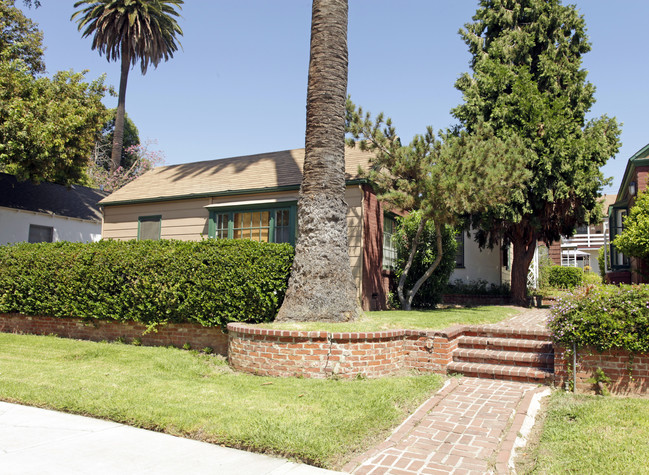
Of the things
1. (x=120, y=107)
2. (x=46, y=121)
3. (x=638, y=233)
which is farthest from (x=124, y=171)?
(x=638, y=233)

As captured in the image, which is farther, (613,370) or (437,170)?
(437,170)

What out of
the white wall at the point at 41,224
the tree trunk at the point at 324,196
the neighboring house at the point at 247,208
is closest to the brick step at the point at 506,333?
the tree trunk at the point at 324,196

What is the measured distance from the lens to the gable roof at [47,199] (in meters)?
19.3

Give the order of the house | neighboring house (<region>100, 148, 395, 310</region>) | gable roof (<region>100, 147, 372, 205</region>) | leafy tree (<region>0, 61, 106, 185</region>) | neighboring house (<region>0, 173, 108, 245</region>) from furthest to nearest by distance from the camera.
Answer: neighboring house (<region>0, 173, 108, 245</region>) → leafy tree (<region>0, 61, 106, 185</region>) → the house → gable roof (<region>100, 147, 372, 205</region>) → neighboring house (<region>100, 148, 395, 310</region>)

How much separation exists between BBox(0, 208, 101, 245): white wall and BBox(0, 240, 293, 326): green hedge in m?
9.47

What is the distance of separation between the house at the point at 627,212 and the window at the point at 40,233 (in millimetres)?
20726

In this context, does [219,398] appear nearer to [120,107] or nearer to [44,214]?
[44,214]

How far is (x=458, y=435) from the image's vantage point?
15.2ft

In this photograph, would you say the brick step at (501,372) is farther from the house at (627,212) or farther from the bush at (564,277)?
the bush at (564,277)

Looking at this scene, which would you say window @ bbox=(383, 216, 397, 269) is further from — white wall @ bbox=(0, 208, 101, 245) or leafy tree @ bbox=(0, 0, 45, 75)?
leafy tree @ bbox=(0, 0, 45, 75)

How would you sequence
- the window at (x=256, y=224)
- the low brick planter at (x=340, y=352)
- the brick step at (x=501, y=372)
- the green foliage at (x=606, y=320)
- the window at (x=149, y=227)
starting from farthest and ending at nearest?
the window at (x=149, y=227) → the window at (x=256, y=224) → the low brick planter at (x=340, y=352) → the brick step at (x=501, y=372) → the green foliage at (x=606, y=320)

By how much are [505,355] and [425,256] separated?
5983 millimetres

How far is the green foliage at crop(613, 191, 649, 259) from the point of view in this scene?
1180cm

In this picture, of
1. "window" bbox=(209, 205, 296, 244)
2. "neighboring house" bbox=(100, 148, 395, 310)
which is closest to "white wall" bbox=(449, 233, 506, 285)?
"neighboring house" bbox=(100, 148, 395, 310)
